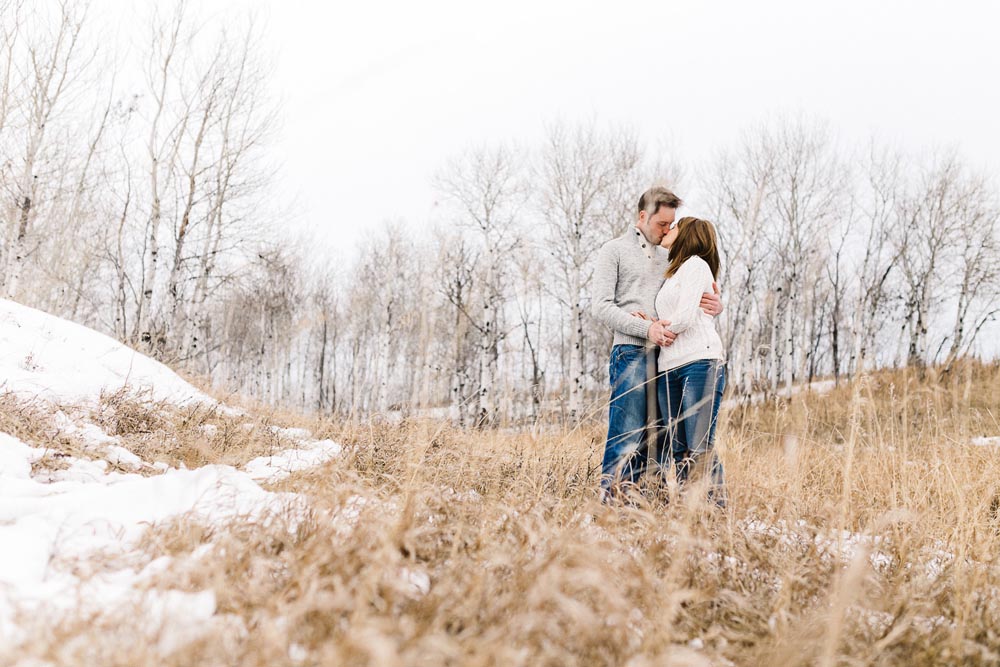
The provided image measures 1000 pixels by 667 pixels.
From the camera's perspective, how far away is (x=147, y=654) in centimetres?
105

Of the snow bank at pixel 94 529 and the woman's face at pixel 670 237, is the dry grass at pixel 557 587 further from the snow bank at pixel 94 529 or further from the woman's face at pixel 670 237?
the woman's face at pixel 670 237

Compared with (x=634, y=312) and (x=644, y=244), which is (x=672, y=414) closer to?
(x=634, y=312)

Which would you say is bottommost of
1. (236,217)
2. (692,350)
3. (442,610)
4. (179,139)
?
(442,610)

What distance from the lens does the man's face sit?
3.12 meters

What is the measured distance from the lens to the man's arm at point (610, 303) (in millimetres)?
2961

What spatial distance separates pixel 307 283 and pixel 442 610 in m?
26.2

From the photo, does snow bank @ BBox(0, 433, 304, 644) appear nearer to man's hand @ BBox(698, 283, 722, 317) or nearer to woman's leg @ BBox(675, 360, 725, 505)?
woman's leg @ BBox(675, 360, 725, 505)

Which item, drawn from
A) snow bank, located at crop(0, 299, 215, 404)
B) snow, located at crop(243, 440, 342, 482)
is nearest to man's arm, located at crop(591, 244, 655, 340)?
snow, located at crop(243, 440, 342, 482)

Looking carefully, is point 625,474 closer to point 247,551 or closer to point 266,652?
point 247,551

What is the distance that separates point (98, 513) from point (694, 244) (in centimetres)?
280

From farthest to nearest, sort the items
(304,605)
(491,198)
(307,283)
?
(307,283)
(491,198)
(304,605)

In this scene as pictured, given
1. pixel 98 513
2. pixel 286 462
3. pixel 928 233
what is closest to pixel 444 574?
pixel 98 513

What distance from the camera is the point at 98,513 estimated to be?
5.89ft

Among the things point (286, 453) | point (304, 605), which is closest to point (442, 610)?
point (304, 605)
